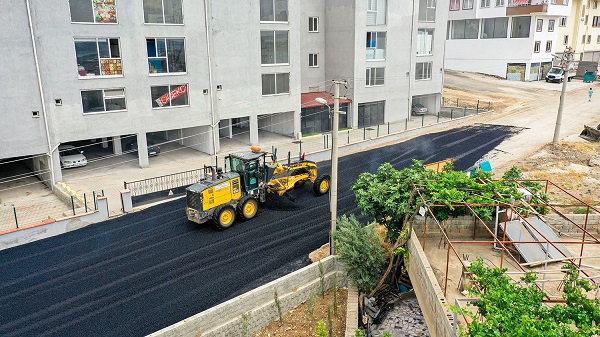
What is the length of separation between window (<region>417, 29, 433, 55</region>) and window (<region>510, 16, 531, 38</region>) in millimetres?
24745

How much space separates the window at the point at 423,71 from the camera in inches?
1791

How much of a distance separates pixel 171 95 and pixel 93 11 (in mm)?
7009

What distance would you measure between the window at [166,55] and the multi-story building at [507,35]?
48741 mm

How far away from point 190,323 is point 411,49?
36268 millimetres

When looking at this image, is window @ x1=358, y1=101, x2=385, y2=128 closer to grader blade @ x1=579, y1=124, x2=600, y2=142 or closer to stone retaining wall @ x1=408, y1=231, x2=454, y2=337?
grader blade @ x1=579, y1=124, x2=600, y2=142

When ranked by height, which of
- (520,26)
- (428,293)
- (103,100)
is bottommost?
(428,293)

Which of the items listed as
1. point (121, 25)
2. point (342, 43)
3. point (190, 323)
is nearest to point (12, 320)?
point (190, 323)

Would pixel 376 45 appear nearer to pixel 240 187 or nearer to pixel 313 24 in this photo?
pixel 313 24

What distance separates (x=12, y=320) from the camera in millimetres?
15492

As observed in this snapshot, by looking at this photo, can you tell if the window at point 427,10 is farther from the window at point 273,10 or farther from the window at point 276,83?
the window at point 276,83

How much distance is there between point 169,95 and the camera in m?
32.0

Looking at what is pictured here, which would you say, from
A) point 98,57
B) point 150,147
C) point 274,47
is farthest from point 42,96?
point 274,47

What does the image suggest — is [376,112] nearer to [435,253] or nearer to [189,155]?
[189,155]

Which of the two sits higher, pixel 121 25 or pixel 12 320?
pixel 121 25
